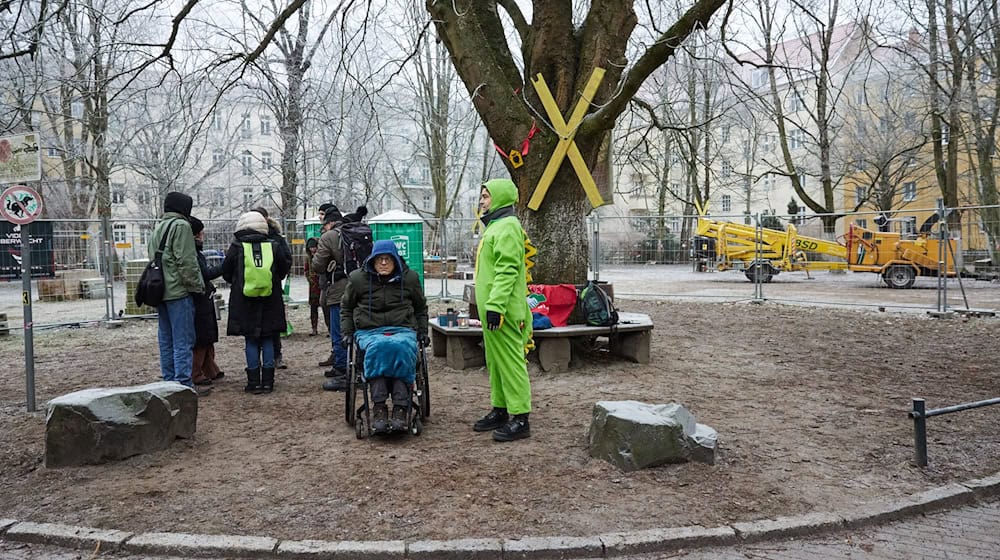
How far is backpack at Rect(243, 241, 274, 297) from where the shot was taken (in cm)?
674

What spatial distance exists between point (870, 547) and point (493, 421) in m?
2.70

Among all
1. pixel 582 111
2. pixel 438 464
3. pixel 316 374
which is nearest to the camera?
pixel 438 464

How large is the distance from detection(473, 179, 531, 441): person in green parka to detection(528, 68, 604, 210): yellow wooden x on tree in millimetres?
2375

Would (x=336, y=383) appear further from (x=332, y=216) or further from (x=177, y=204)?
(x=177, y=204)

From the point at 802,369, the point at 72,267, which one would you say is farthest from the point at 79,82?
the point at 72,267

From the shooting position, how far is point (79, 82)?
A: 770cm

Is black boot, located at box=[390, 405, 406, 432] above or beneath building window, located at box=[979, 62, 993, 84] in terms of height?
beneath

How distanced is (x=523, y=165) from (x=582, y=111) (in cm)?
86

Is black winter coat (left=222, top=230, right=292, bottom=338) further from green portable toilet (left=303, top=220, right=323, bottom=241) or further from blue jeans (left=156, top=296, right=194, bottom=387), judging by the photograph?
green portable toilet (left=303, top=220, right=323, bottom=241)

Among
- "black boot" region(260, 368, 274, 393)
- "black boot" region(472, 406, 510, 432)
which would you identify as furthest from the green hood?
"black boot" region(260, 368, 274, 393)

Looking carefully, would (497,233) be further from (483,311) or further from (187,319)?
(187,319)

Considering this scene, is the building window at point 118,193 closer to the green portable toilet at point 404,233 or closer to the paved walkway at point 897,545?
the green portable toilet at point 404,233

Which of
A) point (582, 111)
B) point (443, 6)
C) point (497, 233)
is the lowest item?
point (497, 233)

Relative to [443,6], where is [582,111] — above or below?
below
